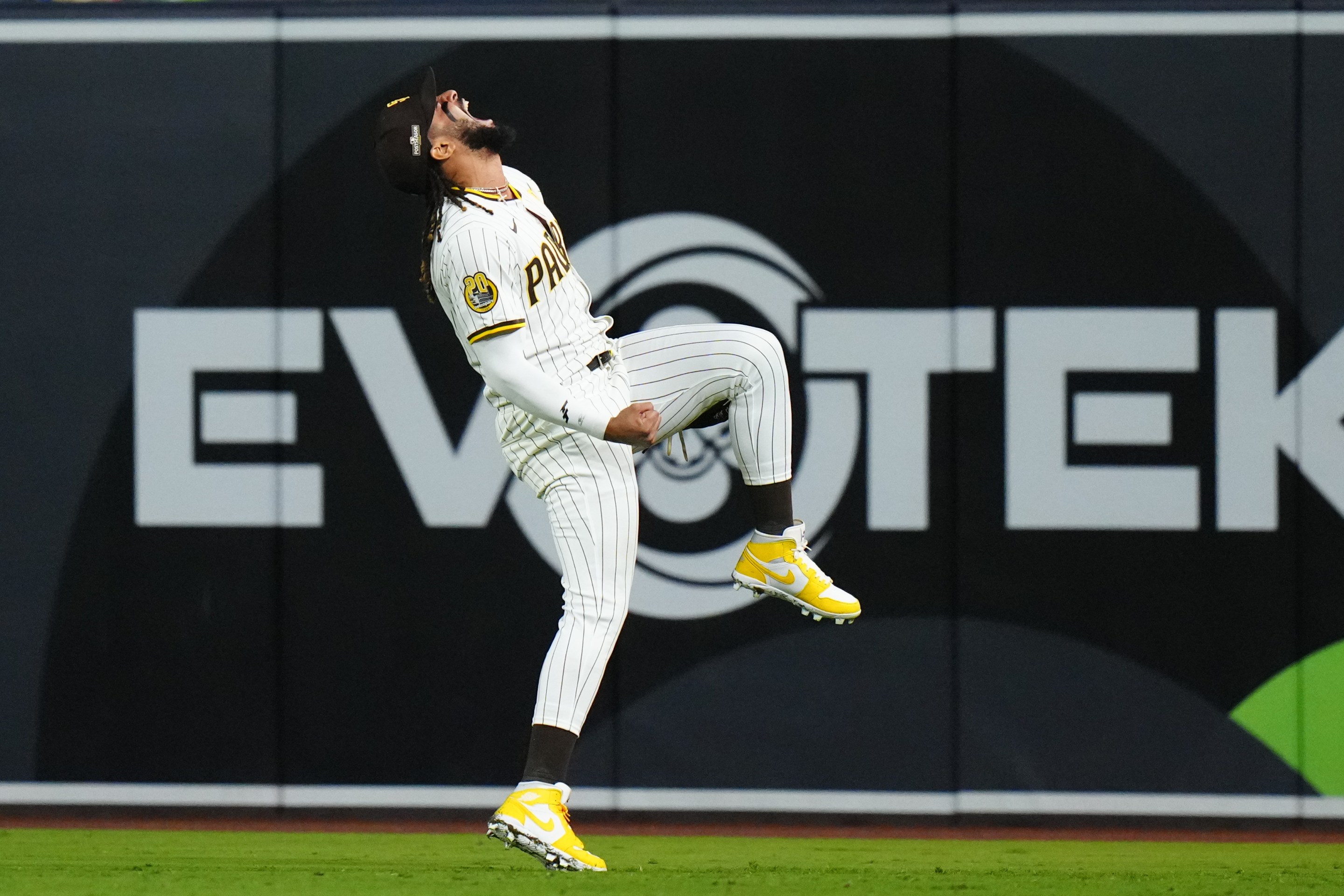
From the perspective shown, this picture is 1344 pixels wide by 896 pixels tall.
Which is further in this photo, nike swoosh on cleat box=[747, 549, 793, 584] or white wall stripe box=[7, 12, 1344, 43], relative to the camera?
white wall stripe box=[7, 12, 1344, 43]

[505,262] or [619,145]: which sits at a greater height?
[619,145]

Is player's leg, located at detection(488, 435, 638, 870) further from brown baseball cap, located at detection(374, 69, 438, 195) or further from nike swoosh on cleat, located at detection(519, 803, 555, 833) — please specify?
brown baseball cap, located at detection(374, 69, 438, 195)

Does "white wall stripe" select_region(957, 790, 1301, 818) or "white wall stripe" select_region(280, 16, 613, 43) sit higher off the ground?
"white wall stripe" select_region(280, 16, 613, 43)

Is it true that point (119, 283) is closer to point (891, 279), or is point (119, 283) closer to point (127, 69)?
point (127, 69)

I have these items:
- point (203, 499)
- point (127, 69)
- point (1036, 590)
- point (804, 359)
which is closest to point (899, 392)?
point (804, 359)

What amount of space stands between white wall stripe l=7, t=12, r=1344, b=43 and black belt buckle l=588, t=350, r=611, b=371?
217 cm

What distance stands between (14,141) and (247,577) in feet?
6.03

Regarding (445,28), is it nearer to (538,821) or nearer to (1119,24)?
(1119,24)

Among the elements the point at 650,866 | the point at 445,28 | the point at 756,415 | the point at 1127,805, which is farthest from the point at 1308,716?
the point at 445,28

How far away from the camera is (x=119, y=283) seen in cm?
573

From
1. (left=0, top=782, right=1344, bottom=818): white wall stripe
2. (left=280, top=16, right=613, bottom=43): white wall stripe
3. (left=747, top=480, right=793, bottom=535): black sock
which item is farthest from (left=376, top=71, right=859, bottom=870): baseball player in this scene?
(left=0, top=782, right=1344, bottom=818): white wall stripe

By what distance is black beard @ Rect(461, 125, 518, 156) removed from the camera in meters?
3.69

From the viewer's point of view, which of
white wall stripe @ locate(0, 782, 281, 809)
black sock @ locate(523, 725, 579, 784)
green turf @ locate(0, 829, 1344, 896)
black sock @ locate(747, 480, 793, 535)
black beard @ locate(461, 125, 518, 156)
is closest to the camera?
black sock @ locate(523, 725, 579, 784)

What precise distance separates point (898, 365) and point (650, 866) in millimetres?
2039
